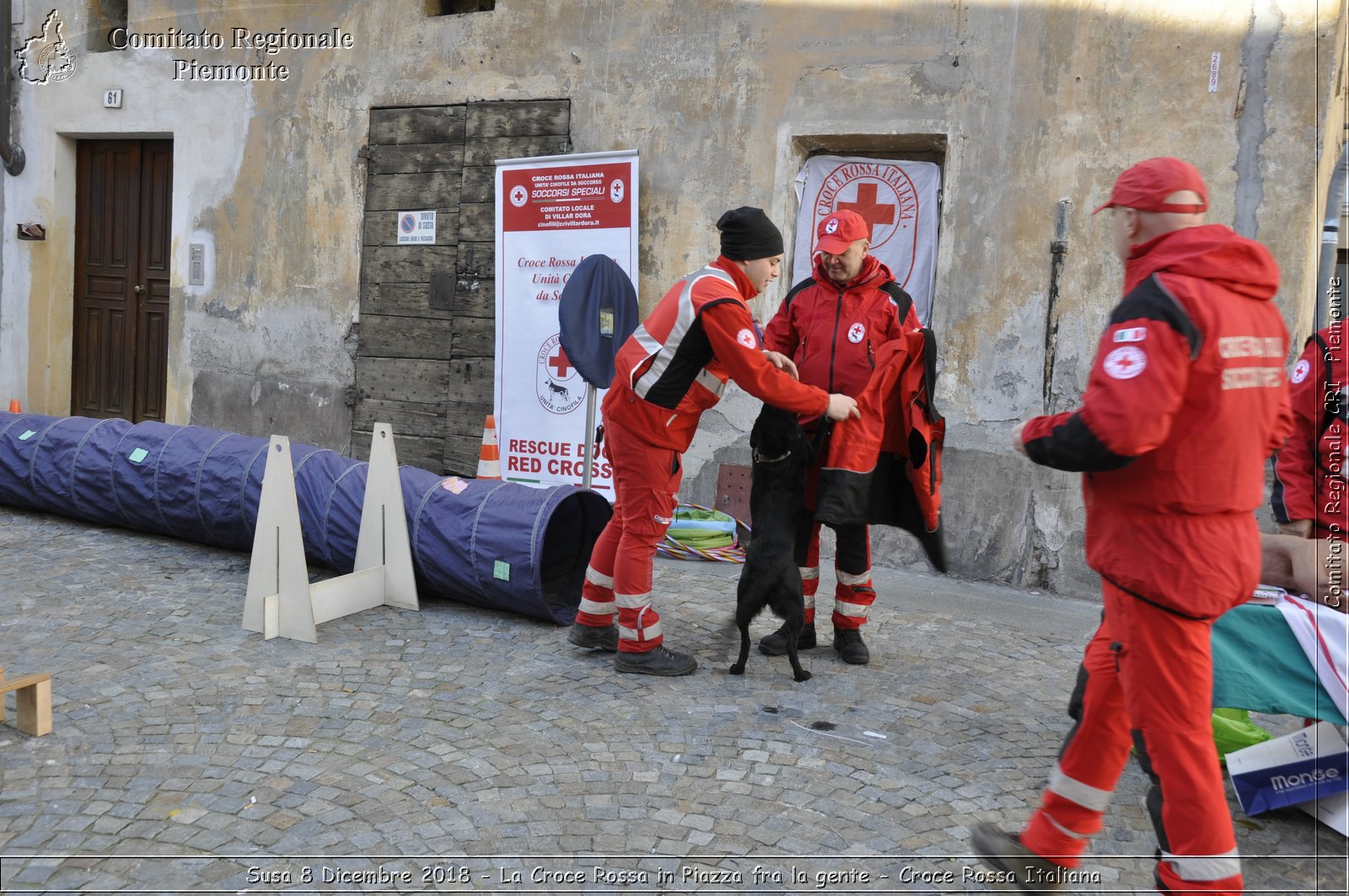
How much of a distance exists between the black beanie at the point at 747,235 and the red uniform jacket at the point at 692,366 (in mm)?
69

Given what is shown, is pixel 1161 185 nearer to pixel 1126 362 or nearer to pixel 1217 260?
pixel 1217 260

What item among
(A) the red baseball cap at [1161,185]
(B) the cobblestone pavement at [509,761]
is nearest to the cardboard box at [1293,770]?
(B) the cobblestone pavement at [509,761]

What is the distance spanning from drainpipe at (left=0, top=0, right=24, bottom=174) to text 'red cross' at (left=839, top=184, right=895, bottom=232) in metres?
8.50

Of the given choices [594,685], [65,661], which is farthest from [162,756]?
[594,685]

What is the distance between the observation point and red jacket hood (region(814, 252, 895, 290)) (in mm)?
5031

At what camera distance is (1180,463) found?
8.95 feet

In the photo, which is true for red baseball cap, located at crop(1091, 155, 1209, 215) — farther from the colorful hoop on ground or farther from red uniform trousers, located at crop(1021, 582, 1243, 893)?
the colorful hoop on ground

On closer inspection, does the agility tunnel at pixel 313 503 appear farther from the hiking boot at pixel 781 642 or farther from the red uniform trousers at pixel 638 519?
the hiking boot at pixel 781 642

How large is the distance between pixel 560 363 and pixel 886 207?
2.61m

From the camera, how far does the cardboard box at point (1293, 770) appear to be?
3.60 meters

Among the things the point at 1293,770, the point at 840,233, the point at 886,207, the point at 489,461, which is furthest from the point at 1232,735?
the point at 489,461

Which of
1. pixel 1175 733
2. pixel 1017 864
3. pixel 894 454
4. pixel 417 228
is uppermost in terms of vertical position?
pixel 417 228

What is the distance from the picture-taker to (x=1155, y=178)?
2830mm

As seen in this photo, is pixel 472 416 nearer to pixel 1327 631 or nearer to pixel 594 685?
pixel 594 685
